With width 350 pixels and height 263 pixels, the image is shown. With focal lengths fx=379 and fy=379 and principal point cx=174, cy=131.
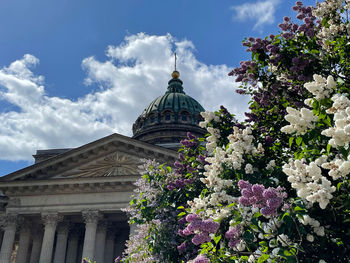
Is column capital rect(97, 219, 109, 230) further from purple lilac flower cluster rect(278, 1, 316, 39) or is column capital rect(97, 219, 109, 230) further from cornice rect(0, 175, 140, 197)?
purple lilac flower cluster rect(278, 1, 316, 39)

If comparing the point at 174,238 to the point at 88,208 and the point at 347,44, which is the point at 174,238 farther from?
the point at 88,208

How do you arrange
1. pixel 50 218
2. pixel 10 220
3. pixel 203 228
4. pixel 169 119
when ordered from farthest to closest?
pixel 169 119 < pixel 10 220 < pixel 50 218 < pixel 203 228

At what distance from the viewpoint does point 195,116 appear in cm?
6200

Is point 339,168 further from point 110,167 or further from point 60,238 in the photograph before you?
point 60,238

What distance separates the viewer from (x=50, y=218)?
2877cm

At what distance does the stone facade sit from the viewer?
2848 cm

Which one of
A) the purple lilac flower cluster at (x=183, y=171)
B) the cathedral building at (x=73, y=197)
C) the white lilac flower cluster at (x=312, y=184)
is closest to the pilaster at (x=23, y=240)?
the cathedral building at (x=73, y=197)

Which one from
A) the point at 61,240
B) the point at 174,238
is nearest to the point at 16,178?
the point at 61,240

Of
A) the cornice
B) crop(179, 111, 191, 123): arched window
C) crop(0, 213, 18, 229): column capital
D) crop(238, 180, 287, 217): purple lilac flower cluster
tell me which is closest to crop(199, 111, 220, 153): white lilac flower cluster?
crop(238, 180, 287, 217): purple lilac flower cluster

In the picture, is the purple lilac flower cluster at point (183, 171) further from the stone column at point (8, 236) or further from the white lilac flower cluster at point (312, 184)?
the stone column at point (8, 236)

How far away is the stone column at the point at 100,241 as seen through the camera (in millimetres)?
28359

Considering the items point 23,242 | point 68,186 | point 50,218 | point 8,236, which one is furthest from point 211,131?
point 23,242

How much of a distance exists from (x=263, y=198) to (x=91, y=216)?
24.6m

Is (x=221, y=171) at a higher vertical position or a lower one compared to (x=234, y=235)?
higher
